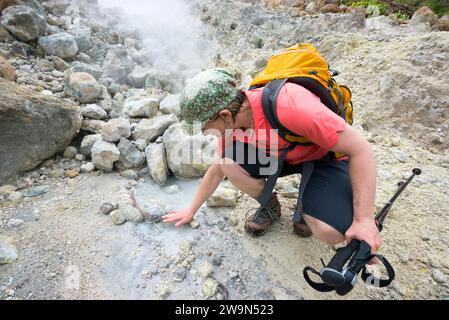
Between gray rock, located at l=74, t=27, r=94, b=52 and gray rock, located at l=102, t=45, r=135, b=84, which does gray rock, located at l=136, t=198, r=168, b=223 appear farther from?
gray rock, located at l=74, t=27, r=94, b=52

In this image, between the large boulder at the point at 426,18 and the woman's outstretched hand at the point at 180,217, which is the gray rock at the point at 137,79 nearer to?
the woman's outstretched hand at the point at 180,217

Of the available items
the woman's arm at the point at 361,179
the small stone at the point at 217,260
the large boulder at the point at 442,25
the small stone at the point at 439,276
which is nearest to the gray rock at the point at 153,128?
the small stone at the point at 217,260

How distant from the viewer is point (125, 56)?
5723 mm

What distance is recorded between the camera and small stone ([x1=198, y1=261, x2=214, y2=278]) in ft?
6.83

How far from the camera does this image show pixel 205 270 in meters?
2.10

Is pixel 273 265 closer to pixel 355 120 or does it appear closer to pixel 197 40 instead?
pixel 355 120

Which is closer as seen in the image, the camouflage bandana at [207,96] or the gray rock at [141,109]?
the camouflage bandana at [207,96]

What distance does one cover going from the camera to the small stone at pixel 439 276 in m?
2.03

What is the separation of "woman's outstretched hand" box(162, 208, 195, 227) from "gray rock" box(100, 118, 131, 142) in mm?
1206

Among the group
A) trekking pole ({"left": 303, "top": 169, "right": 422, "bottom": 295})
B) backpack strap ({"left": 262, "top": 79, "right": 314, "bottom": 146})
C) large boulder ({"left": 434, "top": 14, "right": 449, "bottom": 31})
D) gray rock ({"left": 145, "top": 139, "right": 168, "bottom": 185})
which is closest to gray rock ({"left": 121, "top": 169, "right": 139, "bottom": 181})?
gray rock ({"left": 145, "top": 139, "right": 168, "bottom": 185})

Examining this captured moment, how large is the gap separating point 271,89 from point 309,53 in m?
0.38

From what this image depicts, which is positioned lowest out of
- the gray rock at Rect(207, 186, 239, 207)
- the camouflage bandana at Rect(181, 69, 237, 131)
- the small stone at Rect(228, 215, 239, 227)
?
the small stone at Rect(228, 215, 239, 227)

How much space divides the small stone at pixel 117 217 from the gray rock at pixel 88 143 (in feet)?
3.32
